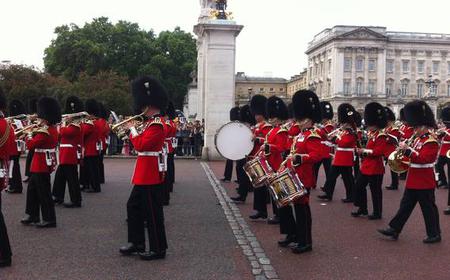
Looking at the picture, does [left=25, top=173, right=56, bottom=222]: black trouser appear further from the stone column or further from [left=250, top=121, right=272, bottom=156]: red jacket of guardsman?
the stone column

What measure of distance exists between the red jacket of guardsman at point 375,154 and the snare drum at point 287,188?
269 centimetres

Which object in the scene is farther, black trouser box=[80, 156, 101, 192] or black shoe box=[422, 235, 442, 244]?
black trouser box=[80, 156, 101, 192]

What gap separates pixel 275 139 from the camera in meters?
8.34

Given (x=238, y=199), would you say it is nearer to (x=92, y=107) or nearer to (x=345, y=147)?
(x=345, y=147)

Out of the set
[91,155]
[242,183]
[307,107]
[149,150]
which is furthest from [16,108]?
[307,107]

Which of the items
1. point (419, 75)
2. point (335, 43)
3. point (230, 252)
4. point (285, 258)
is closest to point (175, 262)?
point (230, 252)

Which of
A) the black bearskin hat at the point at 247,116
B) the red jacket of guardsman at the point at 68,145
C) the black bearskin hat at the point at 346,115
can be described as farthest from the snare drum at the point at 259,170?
the black bearskin hat at the point at 247,116

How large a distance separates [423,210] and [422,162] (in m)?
0.64

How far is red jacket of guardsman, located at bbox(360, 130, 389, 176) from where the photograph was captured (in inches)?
360

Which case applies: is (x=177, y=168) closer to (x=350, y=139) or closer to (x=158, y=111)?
(x=350, y=139)

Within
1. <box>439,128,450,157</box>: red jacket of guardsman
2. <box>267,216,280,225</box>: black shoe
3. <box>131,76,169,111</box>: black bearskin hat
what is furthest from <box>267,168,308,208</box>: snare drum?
<box>439,128,450,157</box>: red jacket of guardsman

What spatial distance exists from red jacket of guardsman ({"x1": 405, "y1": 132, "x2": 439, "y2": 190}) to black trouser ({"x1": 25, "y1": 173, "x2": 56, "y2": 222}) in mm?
4869

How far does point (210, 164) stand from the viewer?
720 inches

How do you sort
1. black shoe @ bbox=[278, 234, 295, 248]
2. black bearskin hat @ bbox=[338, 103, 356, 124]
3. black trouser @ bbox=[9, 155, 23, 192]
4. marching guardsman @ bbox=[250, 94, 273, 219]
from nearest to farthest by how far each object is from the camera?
black shoe @ bbox=[278, 234, 295, 248], marching guardsman @ bbox=[250, 94, 273, 219], black bearskin hat @ bbox=[338, 103, 356, 124], black trouser @ bbox=[9, 155, 23, 192]
